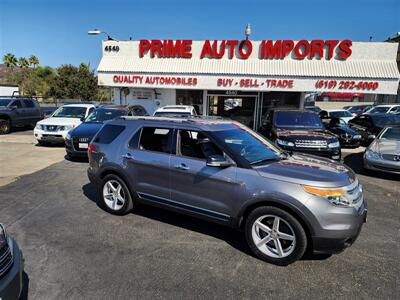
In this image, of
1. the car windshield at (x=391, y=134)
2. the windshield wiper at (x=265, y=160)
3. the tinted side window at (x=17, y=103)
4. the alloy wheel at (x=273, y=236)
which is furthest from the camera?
the tinted side window at (x=17, y=103)

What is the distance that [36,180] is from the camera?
267 inches

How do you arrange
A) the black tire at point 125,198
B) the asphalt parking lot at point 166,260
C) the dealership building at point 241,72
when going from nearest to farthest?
the asphalt parking lot at point 166,260 < the black tire at point 125,198 < the dealership building at point 241,72

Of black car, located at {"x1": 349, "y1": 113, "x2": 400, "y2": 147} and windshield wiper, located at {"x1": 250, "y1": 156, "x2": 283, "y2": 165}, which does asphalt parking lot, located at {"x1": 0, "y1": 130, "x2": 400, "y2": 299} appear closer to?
windshield wiper, located at {"x1": 250, "y1": 156, "x2": 283, "y2": 165}

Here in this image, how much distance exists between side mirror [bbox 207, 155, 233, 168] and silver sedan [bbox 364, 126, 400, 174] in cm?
586

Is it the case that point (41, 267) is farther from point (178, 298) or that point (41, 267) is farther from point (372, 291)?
point (372, 291)

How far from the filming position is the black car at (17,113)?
47.1 ft

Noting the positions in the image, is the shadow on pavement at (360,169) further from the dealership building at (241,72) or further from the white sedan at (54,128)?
the white sedan at (54,128)

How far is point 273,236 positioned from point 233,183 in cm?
78

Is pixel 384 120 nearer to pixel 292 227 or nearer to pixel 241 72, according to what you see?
pixel 241 72

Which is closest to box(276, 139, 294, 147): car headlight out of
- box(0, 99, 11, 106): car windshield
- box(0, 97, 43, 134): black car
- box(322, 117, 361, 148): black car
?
box(322, 117, 361, 148): black car

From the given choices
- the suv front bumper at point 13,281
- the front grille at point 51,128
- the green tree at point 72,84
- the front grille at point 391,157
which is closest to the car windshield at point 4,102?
the front grille at point 51,128

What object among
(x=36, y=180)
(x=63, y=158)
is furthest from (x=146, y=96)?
(x=36, y=180)

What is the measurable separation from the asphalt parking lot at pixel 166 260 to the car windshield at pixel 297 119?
4274 millimetres

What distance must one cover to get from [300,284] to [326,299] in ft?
0.95
